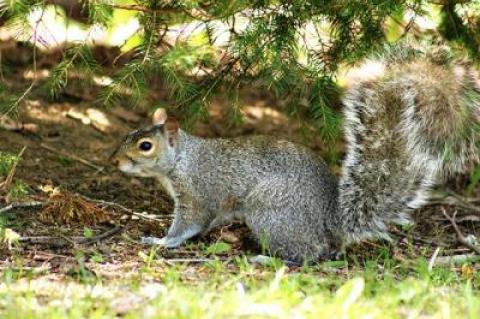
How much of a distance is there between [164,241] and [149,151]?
0.43 metres

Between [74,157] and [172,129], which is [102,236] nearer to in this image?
[172,129]

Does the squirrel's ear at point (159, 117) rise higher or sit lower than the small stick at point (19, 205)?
higher

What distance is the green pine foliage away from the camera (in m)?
3.53

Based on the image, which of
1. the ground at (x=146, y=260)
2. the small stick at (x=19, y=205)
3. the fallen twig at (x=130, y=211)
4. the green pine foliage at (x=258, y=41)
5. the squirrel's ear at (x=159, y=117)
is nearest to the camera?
the ground at (x=146, y=260)

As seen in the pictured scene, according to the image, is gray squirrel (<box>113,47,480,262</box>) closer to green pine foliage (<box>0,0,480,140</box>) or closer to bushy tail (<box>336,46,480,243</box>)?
bushy tail (<box>336,46,480,243</box>)

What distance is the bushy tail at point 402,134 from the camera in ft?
11.1

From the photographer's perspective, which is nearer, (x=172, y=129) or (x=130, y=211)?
(x=172, y=129)

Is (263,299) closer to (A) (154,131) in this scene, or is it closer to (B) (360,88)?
(B) (360,88)

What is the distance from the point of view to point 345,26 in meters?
3.74

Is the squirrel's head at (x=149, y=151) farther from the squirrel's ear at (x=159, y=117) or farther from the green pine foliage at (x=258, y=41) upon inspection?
the green pine foliage at (x=258, y=41)

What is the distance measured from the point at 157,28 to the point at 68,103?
2.14m

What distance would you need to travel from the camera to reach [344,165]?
3568mm

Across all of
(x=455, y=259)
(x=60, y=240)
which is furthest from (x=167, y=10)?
(x=455, y=259)

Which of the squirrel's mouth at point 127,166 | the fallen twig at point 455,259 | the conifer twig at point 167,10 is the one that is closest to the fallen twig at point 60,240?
the squirrel's mouth at point 127,166
